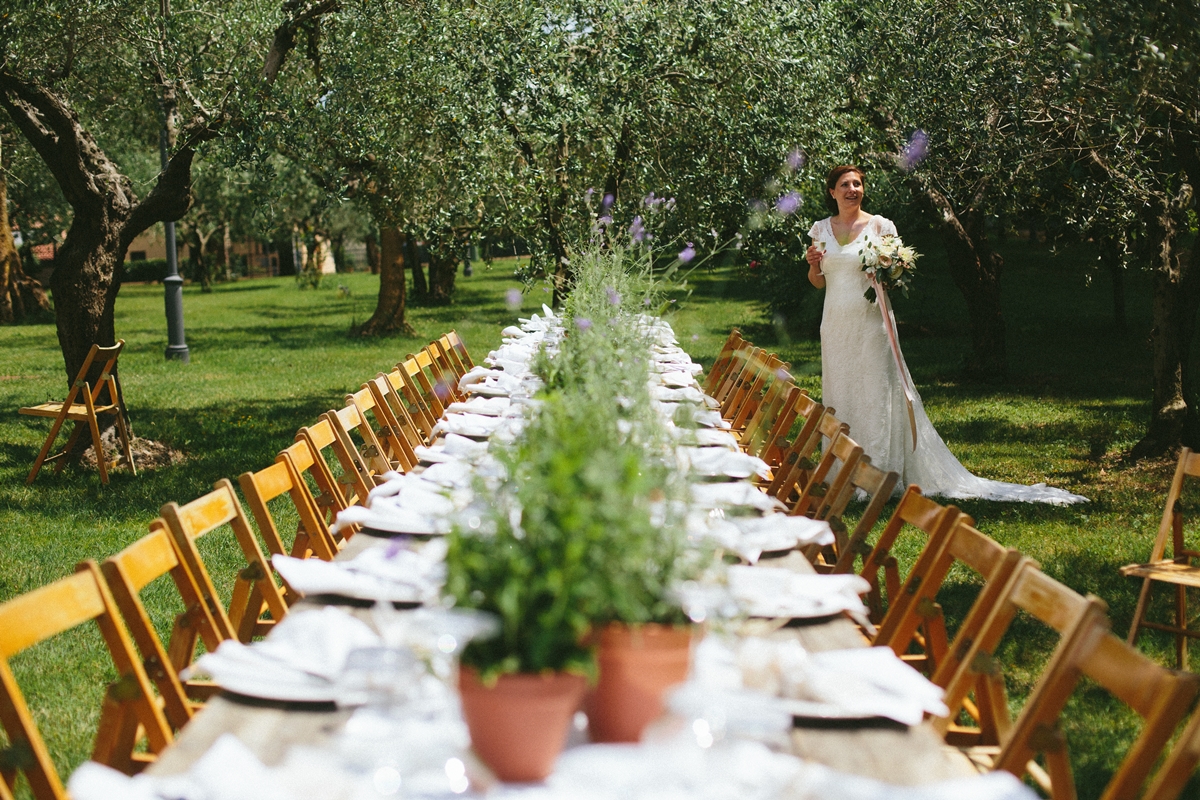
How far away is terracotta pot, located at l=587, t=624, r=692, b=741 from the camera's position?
1.76m

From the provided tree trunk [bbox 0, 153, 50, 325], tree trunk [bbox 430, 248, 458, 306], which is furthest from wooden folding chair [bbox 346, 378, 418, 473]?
tree trunk [bbox 430, 248, 458, 306]

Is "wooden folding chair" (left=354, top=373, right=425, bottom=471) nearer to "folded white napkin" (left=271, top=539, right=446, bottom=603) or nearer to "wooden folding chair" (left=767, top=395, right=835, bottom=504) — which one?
"wooden folding chair" (left=767, top=395, right=835, bottom=504)

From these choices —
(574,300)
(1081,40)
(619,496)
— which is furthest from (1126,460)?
(619,496)

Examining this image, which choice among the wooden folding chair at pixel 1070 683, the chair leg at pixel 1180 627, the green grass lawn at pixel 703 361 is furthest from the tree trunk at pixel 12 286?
the wooden folding chair at pixel 1070 683

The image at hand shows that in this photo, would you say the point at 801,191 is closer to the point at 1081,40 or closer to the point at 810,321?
the point at 1081,40

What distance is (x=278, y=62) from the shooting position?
8.21 meters

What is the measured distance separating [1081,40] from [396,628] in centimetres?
451

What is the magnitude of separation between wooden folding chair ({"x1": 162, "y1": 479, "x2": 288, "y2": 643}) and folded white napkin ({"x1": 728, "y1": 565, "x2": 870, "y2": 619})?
132cm

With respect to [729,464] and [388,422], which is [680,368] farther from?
[729,464]

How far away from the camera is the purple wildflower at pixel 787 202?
24.6 ft

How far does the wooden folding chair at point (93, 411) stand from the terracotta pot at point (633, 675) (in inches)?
261

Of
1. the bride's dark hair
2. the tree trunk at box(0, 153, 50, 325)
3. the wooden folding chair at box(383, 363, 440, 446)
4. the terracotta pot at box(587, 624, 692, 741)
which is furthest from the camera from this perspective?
the tree trunk at box(0, 153, 50, 325)

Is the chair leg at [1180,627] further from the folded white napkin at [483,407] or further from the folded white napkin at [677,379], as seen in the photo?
the folded white napkin at [483,407]

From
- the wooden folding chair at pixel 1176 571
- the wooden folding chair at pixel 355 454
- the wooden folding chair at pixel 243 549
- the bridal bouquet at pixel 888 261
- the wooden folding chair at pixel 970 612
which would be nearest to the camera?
the wooden folding chair at pixel 970 612
